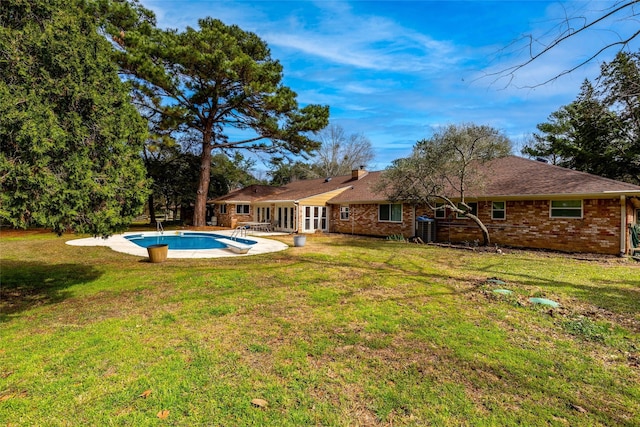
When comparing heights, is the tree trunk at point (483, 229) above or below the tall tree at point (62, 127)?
below

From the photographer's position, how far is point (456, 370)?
3.28 meters

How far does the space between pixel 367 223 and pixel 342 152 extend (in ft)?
77.8

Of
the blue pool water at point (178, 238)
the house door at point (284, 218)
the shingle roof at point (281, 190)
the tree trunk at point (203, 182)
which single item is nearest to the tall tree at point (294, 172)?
the shingle roof at point (281, 190)

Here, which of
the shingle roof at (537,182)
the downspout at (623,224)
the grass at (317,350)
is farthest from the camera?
the shingle roof at (537,182)

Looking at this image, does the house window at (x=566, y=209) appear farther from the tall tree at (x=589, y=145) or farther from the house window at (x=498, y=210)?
the tall tree at (x=589, y=145)

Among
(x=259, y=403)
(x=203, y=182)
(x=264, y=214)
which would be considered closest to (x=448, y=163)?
(x=259, y=403)

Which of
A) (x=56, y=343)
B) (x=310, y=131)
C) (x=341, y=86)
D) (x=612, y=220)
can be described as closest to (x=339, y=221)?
(x=310, y=131)

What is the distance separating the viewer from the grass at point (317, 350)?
2.63 meters

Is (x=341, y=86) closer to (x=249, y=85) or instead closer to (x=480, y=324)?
(x=249, y=85)

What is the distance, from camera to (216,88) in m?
20.7

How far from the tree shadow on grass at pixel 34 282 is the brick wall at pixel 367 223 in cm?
1369

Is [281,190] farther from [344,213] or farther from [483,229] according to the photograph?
[483,229]

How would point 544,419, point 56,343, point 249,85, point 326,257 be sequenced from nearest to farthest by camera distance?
point 544,419 → point 56,343 → point 326,257 → point 249,85

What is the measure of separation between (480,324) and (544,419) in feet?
6.76
